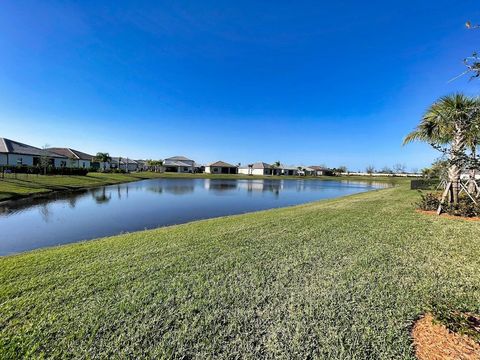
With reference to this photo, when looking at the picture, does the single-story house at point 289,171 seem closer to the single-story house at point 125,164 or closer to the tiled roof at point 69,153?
the single-story house at point 125,164

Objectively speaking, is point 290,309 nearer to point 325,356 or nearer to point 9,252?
point 325,356

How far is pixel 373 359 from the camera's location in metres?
2.54

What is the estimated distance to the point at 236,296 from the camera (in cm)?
377

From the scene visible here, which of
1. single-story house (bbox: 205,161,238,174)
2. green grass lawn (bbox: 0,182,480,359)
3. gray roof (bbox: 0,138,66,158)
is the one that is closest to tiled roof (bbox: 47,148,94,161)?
gray roof (bbox: 0,138,66,158)

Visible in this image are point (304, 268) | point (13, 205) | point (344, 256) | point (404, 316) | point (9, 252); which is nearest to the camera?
point (404, 316)

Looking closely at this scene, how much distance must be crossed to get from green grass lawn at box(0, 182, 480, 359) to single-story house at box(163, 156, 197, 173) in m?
79.5

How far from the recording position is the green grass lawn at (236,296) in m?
2.79

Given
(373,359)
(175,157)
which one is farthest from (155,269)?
(175,157)

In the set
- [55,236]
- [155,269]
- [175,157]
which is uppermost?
[175,157]

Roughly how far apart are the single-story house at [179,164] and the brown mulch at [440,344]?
276 ft

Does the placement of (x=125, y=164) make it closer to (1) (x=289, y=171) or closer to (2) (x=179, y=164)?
(2) (x=179, y=164)

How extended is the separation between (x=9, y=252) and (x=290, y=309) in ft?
27.9

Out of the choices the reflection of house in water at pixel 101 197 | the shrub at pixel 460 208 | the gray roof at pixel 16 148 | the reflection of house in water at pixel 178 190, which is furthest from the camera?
the gray roof at pixel 16 148

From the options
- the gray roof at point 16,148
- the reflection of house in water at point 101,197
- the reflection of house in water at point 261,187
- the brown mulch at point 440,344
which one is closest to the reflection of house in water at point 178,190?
the reflection of house in water at point 101,197
